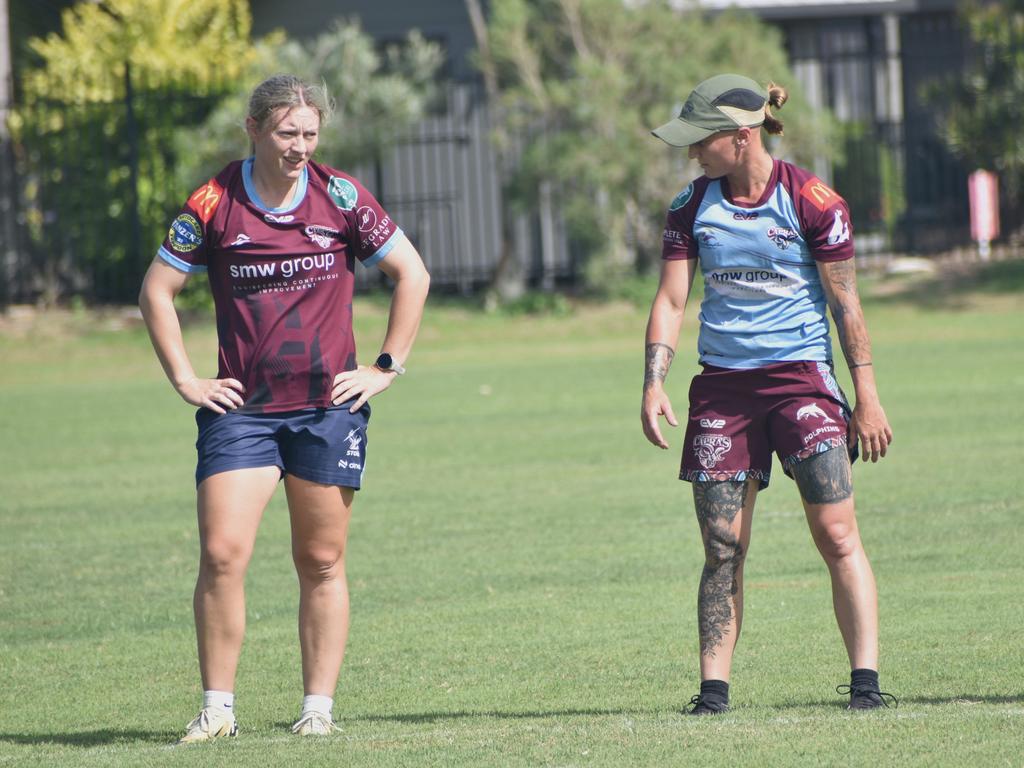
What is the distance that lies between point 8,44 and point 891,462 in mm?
19918

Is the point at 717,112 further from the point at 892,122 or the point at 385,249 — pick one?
the point at 892,122

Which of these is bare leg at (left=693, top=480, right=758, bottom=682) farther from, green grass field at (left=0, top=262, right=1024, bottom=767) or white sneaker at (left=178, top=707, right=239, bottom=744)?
white sneaker at (left=178, top=707, right=239, bottom=744)

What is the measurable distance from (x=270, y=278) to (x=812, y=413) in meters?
1.80

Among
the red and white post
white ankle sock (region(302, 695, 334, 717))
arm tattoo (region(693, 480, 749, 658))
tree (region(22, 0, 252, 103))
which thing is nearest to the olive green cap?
arm tattoo (region(693, 480, 749, 658))

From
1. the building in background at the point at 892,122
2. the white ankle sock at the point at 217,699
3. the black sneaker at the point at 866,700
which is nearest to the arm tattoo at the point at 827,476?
the black sneaker at the point at 866,700

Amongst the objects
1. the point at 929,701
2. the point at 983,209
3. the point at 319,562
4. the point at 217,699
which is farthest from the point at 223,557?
the point at 983,209

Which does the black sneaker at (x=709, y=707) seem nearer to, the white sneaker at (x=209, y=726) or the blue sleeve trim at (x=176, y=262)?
the white sneaker at (x=209, y=726)

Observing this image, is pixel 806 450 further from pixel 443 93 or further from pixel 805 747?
pixel 443 93

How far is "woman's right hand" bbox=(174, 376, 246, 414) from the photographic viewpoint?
507cm

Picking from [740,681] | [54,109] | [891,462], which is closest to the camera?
[740,681]

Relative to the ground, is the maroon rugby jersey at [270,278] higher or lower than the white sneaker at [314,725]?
higher

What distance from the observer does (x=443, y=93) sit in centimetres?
2445

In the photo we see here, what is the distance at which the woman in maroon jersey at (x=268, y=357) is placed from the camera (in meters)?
5.06

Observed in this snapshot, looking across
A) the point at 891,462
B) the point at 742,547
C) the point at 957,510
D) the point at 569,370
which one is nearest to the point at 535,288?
the point at 569,370
